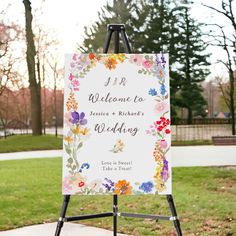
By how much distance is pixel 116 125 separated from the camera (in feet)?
10.9

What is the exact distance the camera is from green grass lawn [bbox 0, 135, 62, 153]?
19.3 m

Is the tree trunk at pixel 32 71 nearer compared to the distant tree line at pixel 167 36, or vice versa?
the tree trunk at pixel 32 71

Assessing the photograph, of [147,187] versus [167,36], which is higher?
[167,36]

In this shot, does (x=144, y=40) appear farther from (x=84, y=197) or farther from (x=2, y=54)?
(x=84, y=197)

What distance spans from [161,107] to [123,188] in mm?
671

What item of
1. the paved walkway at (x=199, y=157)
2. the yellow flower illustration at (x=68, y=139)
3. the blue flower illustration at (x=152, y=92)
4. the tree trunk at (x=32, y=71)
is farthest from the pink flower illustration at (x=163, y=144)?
the tree trunk at (x=32, y=71)

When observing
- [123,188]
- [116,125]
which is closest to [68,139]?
[116,125]

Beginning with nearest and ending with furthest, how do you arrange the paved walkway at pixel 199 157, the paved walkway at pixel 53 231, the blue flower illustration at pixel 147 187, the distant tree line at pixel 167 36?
the blue flower illustration at pixel 147 187
the paved walkway at pixel 53 231
the paved walkway at pixel 199 157
the distant tree line at pixel 167 36

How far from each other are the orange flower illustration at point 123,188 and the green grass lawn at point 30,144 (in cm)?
1626

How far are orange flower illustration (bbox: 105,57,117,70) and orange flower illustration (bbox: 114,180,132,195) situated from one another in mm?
873

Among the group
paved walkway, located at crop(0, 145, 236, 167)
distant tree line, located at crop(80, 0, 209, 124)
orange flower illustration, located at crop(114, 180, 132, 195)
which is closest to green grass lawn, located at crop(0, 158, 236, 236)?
orange flower illustration, located at crop(114, 180, 132, 195)

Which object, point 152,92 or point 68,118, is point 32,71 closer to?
point 68,118

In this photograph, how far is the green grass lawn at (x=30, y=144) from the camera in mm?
19297

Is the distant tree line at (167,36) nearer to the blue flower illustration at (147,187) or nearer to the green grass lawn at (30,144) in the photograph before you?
the green grass lawn at (30,144)
